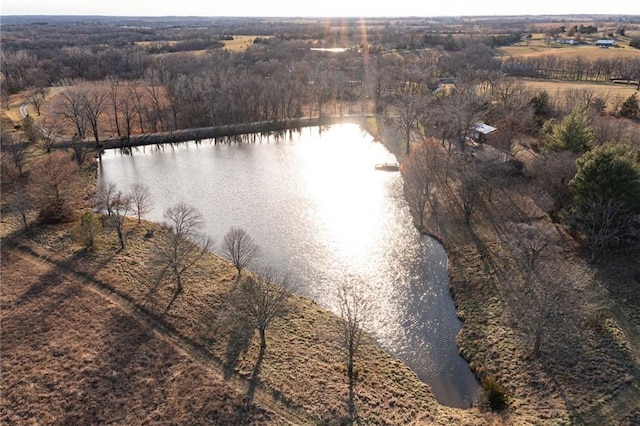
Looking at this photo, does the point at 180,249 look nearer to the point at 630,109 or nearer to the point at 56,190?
the point at 56,190

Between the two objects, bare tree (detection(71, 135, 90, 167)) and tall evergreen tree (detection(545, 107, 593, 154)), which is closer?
tall evergreen tree (detection(545, 107, 593, 154))

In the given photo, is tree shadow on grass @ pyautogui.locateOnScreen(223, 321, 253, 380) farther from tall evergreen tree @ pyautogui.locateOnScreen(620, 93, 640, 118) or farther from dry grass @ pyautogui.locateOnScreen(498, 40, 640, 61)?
dry grass @ pyautogui.locateOnScreen(498, 40, 640, 61)

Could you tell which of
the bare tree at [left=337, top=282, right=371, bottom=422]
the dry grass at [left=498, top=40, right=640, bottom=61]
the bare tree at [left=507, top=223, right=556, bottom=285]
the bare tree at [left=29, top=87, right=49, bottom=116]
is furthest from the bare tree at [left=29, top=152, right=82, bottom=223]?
the dry grass at [left=498, top=40, right=640, bottom=61]

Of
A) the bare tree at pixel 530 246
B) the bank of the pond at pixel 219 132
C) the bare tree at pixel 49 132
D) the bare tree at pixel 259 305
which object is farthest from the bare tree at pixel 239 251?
the bare tree at pixel 49 132

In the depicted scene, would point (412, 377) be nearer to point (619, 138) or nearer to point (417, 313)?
point (417, 313)

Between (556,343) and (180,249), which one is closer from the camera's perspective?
(556,343)

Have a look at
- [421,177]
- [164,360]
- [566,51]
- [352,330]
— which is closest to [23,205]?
[164,360]
